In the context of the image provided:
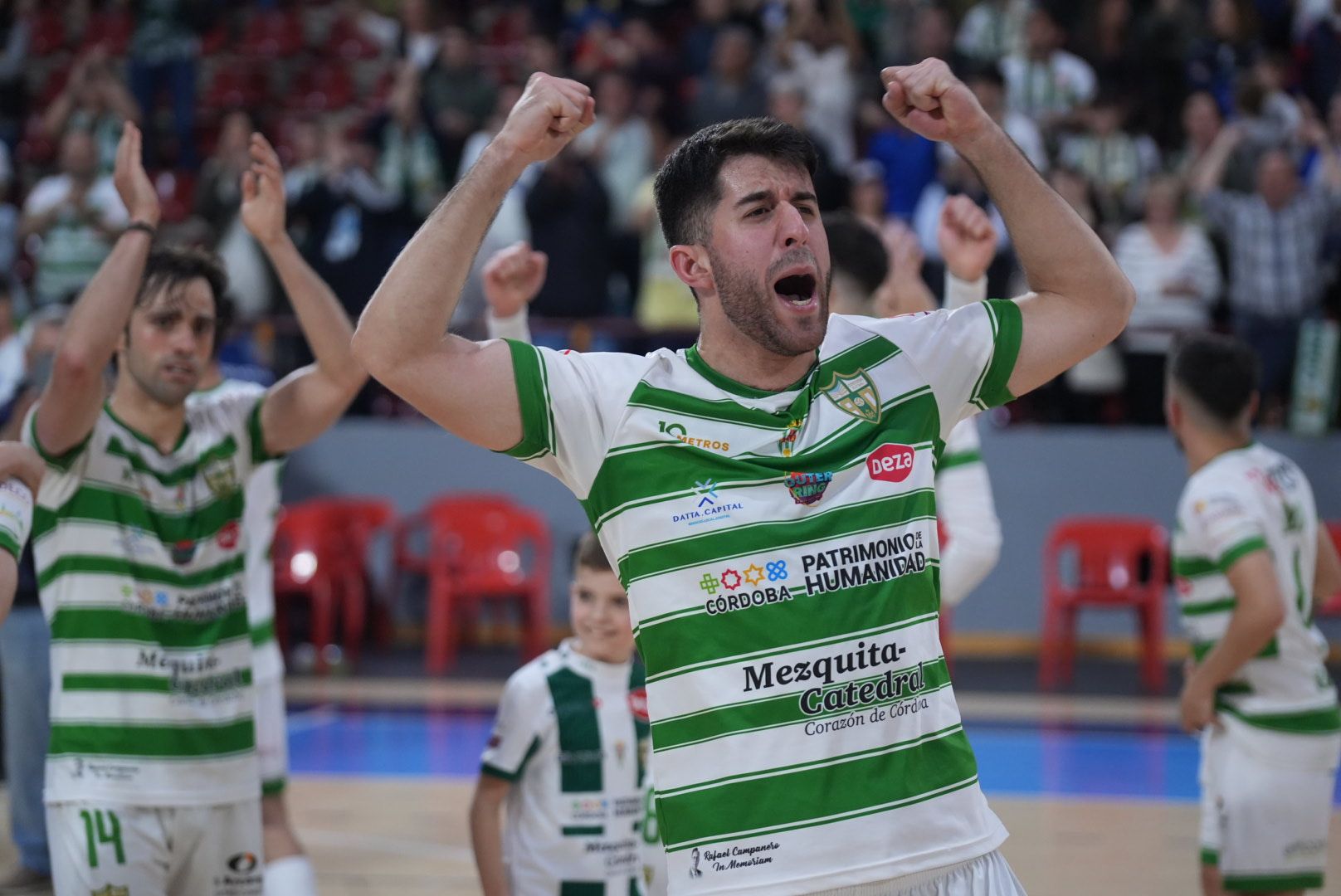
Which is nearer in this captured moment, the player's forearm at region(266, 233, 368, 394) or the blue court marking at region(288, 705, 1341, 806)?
the player's forearm at region(266, 233, 368, 394)

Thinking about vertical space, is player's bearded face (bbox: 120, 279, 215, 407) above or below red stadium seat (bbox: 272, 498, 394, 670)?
above

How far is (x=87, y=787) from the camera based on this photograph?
4230 millimetres

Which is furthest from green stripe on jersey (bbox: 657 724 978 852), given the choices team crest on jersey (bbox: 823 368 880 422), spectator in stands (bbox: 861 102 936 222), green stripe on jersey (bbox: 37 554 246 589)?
spectator in stands (bbox: 861 102 936 222)

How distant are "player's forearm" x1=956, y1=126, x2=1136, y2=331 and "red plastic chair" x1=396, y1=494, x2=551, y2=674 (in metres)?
9.16

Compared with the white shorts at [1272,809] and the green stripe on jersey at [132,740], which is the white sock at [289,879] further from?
the white shorts at [1272,809]

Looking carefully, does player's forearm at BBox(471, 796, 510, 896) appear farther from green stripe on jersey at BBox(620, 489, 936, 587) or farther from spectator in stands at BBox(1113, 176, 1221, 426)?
spectator in stands at BBox(1113, 176, 1221, 426)

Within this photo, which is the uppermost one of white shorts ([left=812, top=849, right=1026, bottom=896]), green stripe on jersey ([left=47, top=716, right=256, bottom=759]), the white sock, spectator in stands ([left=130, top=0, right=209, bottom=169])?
spectator in stands ([left=130, top=0, right=209, bottom=169])

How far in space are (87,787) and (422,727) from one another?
6174 mm

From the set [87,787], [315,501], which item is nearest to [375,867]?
[87,787]

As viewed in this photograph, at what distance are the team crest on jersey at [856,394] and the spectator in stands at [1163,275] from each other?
937 centimetres

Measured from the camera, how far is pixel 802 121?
13.4 meters

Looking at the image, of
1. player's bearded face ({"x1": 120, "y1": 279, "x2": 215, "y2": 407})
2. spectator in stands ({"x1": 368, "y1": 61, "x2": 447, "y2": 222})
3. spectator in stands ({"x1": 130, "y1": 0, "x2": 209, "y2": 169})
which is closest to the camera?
player's bearded face ({"x1": 120, "y1": 279, "x2": 215, "y2": 407})

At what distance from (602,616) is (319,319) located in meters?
1.22

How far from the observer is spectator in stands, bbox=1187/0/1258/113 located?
13953 millimetres
